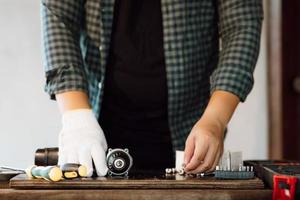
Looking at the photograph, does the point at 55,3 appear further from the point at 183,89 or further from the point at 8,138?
the point at 8,138

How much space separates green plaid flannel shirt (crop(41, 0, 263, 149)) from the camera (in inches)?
37.8

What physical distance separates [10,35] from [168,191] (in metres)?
1.29

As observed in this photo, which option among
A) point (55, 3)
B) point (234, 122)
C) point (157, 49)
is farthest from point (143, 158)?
point (234, 122)

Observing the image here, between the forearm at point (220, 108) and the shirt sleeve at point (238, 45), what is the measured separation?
1 cm

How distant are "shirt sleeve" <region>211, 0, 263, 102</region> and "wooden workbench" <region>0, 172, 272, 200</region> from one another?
0.32m

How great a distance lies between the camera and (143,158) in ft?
3.40

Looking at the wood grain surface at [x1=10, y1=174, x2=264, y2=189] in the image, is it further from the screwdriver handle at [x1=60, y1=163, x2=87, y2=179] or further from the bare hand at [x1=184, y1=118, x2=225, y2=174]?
the bare hand at [x1=184, y1=118, x2=225, y2=174]

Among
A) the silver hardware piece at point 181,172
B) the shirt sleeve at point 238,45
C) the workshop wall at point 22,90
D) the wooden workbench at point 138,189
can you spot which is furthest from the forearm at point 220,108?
the workshop wall at point 22,90

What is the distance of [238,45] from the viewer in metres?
0.98

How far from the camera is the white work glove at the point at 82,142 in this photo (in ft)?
2.59

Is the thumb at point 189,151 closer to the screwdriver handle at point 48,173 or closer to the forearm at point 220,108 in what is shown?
the forearm at point 220,108

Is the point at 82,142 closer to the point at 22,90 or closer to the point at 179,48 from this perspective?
the point at 179,48

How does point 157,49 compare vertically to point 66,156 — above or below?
above

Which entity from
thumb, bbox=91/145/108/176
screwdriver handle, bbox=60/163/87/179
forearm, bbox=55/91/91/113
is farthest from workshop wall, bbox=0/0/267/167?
screwdriver handle, bbox=60/163/87/179
